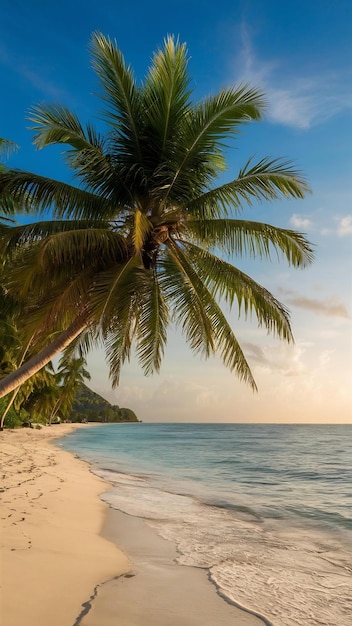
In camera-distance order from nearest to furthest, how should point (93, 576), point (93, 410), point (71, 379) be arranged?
point (93, 576) < point (71, 379) < point (93, 410)

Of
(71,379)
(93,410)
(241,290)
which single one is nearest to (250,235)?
(241,290)

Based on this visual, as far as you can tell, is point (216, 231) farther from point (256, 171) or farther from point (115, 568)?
point (115, 568)

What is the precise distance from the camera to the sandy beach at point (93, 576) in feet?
14.2

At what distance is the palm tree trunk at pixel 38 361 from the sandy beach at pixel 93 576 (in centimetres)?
210

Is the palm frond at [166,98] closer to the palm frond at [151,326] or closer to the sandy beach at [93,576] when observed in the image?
the palm frond at [151,326]

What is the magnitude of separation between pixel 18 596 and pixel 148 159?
24.1 ft

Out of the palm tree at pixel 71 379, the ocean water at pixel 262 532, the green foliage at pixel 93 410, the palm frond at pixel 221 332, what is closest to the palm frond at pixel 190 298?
the palm frond at pixel 221 332

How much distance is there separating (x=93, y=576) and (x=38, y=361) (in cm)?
342

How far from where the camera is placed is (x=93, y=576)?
17.7 feet

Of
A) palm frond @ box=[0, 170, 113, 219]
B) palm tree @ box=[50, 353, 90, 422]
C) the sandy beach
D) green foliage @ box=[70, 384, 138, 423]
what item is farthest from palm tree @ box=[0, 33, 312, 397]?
green foliage @ box=[70, 384, 138, 423]

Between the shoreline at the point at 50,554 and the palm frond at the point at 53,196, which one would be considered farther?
the palm frond at the point at 53,196

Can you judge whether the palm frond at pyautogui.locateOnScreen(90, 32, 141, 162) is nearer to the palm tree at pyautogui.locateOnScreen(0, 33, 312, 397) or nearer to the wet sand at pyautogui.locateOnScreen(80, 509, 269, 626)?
the palm tree at pyautogui.locateOnScreen(0, 33, 312, 397)

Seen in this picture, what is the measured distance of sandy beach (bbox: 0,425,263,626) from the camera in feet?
14.2

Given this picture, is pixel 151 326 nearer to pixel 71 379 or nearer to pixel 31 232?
pixel 31 232
